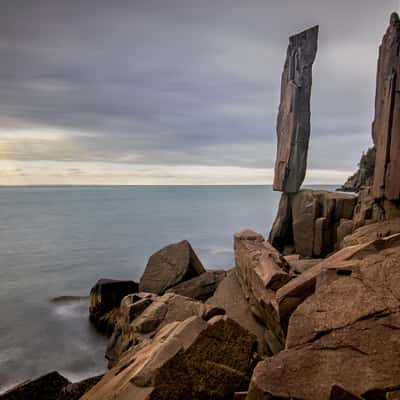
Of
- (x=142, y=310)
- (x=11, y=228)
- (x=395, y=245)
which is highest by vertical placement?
(x=395, y=245)

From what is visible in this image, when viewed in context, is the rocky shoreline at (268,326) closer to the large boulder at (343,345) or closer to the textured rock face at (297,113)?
the large boulder at (343,345)

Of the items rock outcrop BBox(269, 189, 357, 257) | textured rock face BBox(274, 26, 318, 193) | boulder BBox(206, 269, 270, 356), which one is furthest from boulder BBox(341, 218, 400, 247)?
textured rock face BBox(274, 26, 318, 193)

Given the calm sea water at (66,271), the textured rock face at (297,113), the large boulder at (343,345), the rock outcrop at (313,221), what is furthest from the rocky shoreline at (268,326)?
the textured rock face at (297,113)

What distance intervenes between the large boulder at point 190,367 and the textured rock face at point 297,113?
563 inches

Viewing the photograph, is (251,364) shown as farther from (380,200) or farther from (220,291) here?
(380,200)

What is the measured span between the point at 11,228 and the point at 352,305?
155 feet

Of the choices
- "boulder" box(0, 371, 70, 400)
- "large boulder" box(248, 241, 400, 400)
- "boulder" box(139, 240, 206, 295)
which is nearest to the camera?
"large boulder" box(248, 241, 400, 400)

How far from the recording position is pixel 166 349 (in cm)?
438

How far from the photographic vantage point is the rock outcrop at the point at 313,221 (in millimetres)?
15031

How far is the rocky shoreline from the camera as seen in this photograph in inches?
134

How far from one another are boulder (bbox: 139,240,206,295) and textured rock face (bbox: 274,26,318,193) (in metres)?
8.48

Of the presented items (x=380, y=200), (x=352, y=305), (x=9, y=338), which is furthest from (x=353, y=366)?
(x=9, y=338)

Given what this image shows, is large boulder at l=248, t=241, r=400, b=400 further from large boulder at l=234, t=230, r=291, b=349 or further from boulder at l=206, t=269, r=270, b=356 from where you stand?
boulder at l=206, t=269, r=270, b=356

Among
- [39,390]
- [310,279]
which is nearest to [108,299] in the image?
[39,390]
